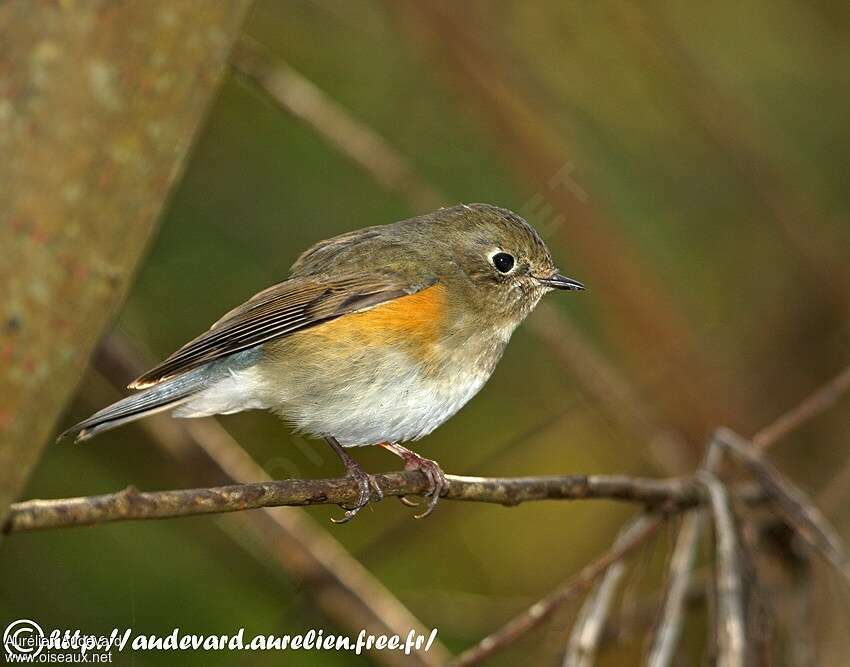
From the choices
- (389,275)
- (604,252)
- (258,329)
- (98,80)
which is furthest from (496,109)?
(98,80)

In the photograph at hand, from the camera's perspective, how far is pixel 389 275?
12.8ft

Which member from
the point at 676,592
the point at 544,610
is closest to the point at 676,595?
A: the point at 676,592

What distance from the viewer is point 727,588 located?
2793 mm

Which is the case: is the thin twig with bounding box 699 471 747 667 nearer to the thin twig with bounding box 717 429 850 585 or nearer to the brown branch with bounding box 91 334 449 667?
the thin twig with bounding box 717 429 850 585

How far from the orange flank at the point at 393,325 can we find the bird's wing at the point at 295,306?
0.16 ft

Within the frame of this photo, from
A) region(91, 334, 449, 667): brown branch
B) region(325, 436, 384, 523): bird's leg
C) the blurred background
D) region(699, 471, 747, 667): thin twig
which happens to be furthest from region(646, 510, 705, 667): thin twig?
region(91, 334, 449, 667): brown branch

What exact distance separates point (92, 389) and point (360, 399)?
6.24ft

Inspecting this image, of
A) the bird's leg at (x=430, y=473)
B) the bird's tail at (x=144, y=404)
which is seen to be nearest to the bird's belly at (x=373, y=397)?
the bird's leg at (x=430, y=473)

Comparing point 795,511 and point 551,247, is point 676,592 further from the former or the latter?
point 551,247

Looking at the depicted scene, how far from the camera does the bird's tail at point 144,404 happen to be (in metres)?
2.95

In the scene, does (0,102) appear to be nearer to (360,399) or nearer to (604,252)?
(360,399)

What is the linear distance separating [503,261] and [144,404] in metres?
1.46

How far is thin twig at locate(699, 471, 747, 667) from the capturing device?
264cm

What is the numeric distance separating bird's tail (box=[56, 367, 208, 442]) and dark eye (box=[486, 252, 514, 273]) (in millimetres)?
1139
